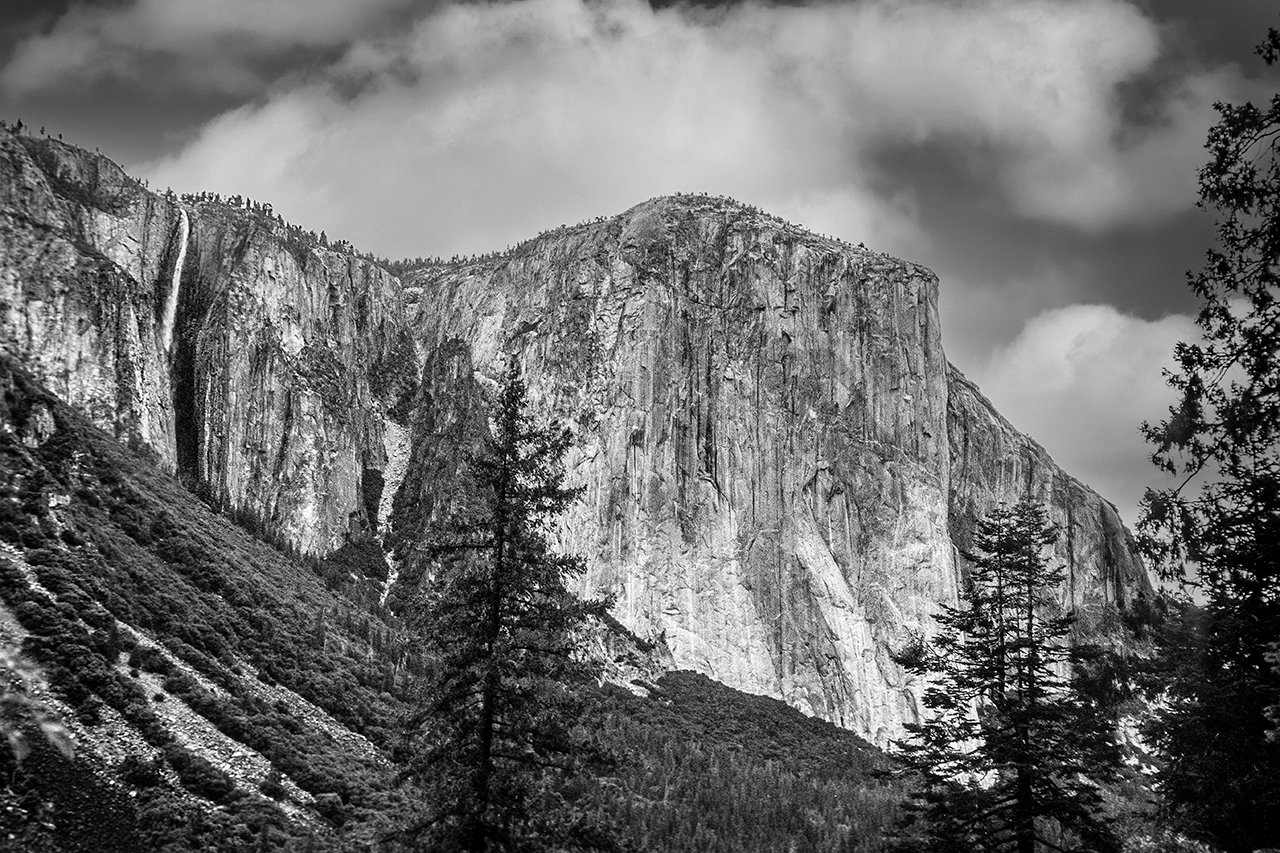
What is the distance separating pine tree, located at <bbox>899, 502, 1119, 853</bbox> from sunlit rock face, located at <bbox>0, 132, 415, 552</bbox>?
112573mm

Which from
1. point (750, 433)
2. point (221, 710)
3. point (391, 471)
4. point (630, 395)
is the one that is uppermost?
point (630, 395)

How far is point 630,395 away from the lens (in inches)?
5915

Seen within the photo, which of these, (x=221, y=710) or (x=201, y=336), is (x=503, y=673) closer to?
(x=221, y=710)

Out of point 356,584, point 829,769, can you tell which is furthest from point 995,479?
point 356,584

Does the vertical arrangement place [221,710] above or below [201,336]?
below

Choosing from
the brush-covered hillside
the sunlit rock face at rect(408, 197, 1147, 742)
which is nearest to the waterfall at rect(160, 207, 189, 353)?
the brush-covered hillside

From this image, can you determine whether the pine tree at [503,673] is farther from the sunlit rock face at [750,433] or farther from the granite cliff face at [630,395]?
the sunlit rock face at [750,433]

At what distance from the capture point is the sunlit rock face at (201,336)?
114 meters

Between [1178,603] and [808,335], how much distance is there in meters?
136

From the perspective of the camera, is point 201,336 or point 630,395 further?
point 630,395

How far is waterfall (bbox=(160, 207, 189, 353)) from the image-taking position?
441ft

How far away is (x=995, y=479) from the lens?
183875 millimetres

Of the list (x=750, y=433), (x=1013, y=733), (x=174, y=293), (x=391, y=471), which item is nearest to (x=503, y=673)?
(x=1013, y=733)

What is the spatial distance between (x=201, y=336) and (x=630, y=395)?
205 feet
